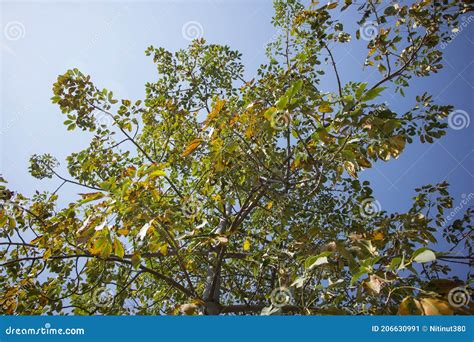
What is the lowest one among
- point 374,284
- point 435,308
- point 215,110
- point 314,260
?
point 435,308

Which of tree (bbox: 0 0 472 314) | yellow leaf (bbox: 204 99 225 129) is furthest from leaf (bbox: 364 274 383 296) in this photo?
yellow leaf (bbox: 204 99 225 129)

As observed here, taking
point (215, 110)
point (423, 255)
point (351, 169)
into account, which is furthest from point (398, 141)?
point (215, 110)

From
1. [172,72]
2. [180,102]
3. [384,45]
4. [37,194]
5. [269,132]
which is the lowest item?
[269,132]

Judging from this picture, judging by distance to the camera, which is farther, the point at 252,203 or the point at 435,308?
the point at 252,203

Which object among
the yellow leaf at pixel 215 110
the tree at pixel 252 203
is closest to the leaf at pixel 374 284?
the tree at pixel 252 203

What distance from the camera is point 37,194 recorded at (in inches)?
163

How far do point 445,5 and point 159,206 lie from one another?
3315 millimetres

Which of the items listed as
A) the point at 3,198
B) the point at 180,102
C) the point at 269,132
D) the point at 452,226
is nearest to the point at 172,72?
the point at 180,102

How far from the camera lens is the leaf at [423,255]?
3.67 feet

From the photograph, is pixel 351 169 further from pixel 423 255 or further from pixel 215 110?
pixel 215 110

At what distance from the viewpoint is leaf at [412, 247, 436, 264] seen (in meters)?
1.12

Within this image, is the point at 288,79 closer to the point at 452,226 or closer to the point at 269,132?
the point at 269,132

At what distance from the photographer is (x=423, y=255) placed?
1157mm

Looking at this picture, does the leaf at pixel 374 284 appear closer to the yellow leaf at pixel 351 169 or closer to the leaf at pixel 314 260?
the leaf at pixel 314 260
